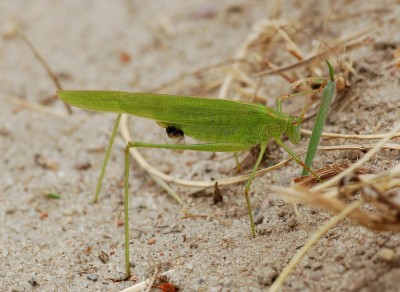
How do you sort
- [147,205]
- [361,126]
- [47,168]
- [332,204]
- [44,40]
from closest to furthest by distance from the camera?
[332,204] → [361,126] → [147,205] → [47,168] → [44,40]

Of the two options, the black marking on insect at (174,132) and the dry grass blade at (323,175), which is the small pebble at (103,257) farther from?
the dry grass blade at (323,175)

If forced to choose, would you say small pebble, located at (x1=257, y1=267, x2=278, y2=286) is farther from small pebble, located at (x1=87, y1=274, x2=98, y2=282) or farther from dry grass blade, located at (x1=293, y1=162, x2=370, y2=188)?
small pebble, located at (x1=87, y1=274, x2=98, y2=282)

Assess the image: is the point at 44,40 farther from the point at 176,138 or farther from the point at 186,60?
the point at 176,138

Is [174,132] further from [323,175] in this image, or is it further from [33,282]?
[33,282]

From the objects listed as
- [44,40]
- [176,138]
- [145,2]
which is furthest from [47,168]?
[145,2]

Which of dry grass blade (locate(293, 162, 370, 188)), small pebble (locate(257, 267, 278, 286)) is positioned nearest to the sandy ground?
small pebble (locate(257, 267, 278, 286))

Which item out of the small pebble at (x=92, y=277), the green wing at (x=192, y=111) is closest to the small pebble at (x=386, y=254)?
the green wing at (x=192, y=111)
